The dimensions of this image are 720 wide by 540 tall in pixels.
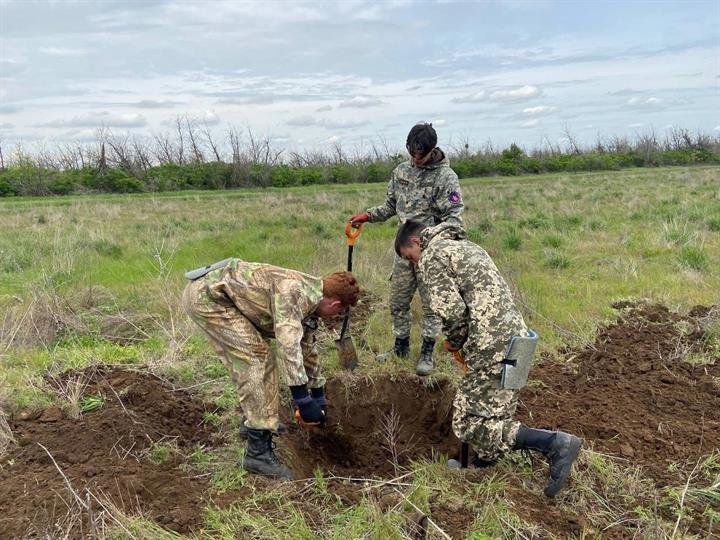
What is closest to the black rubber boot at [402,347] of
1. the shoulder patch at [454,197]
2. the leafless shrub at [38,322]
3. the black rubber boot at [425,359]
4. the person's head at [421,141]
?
the black rubber boot at [425,359]

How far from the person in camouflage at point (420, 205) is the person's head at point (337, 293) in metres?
1.59

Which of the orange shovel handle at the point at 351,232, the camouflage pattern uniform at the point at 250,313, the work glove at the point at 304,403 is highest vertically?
the orange shovel handle at the point at 351,232

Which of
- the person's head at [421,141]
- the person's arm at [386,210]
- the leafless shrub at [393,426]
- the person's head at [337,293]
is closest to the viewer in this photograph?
the person's head at [337,293]

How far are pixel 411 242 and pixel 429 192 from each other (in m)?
1.48

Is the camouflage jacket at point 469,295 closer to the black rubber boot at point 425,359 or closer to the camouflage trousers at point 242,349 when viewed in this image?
the camouflage trousers at point 242,349

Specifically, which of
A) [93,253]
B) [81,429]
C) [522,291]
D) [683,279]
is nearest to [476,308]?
[81,429]

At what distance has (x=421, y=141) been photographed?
4.64 m

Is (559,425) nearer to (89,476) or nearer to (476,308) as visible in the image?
(476,308)

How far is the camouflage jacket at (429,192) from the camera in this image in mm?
4875

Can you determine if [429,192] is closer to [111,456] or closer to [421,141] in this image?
[421,141]

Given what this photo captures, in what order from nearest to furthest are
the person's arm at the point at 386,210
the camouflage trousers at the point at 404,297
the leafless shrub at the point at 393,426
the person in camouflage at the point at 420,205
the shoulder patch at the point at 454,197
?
the leafless shrub at the point at 393,426
the person in camouflage at the point at 420,205
the shoulder patch at the point at 454,197
the camouflage trousers at the point at 404,297
the person's arm at the point at 386,210

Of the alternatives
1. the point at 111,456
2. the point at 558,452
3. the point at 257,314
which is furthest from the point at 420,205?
the point at 111,456

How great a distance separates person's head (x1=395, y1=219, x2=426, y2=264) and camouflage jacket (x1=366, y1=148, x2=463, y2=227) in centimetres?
121

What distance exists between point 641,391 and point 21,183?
27517mm
